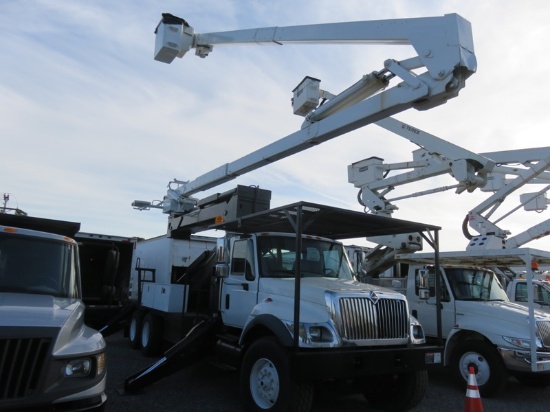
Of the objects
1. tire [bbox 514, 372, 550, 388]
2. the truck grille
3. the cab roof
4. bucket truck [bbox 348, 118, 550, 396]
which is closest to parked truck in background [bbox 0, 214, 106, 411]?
the truck grille

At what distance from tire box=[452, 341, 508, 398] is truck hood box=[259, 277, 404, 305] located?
2.61 meters

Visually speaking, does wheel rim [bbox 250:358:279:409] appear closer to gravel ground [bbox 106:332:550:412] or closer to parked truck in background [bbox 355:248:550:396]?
gravel ground [bbox 106:332:550:412]

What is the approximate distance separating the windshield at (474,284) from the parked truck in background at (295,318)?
2336mm

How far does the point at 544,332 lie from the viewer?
7273 mm

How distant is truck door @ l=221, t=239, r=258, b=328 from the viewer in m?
6.53

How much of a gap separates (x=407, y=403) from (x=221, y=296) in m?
3.29

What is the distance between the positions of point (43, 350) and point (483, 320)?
23.0 ft

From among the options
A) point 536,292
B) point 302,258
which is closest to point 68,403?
point 302,258

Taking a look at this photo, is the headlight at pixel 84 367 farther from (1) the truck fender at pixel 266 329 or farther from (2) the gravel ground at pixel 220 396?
(2) the gravel ground at pixel 220 396

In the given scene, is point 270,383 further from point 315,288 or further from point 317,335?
point 315,288

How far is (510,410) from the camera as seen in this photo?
258 inches

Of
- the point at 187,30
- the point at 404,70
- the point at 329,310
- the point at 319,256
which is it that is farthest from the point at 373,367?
the point at 187,30

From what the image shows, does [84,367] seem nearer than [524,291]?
Yes

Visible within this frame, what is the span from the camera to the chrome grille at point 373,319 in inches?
210
